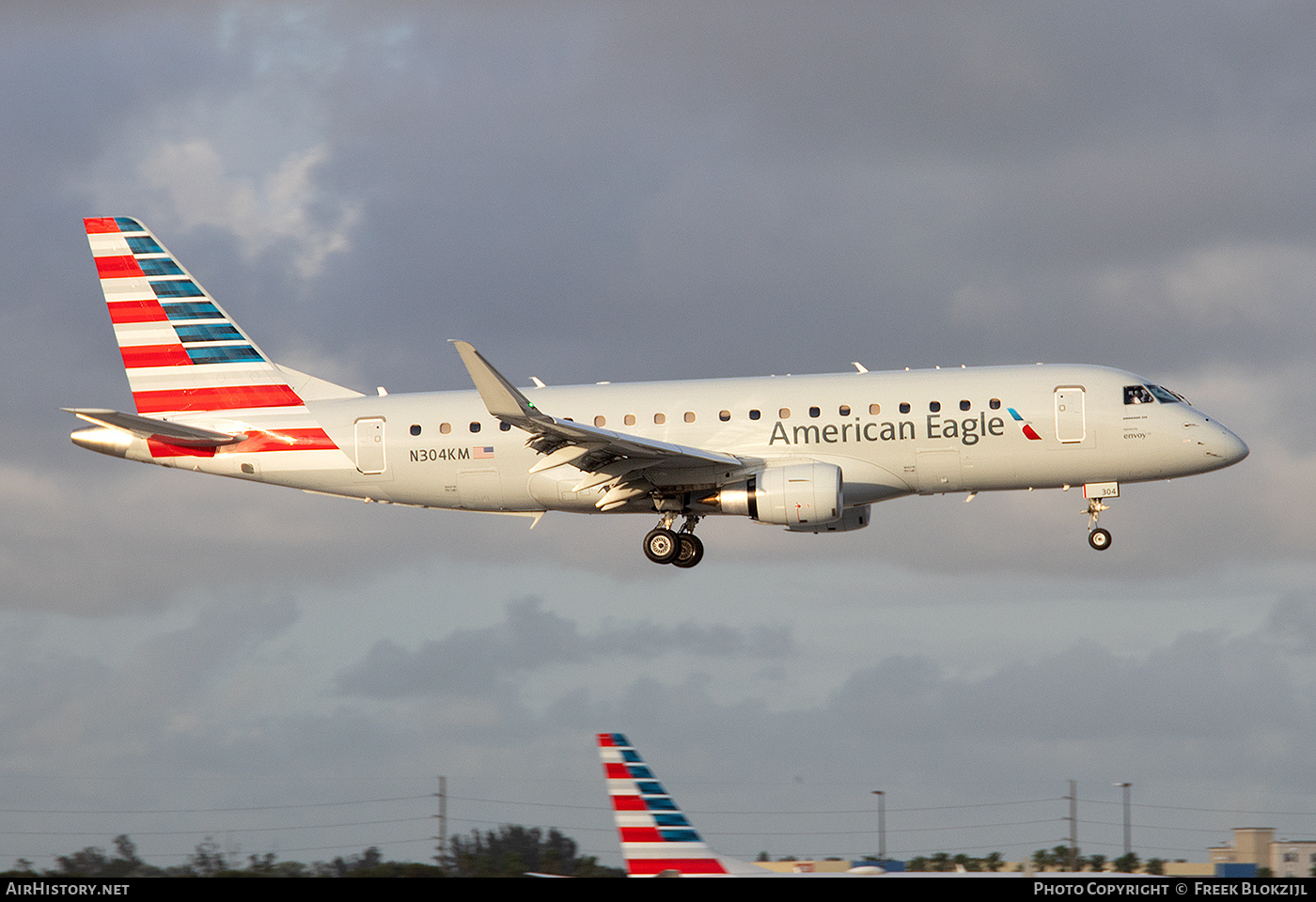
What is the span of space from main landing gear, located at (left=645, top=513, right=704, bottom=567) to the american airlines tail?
9.54 meters

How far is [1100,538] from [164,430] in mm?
26137

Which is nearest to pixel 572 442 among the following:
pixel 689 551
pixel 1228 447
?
pixel 689 551

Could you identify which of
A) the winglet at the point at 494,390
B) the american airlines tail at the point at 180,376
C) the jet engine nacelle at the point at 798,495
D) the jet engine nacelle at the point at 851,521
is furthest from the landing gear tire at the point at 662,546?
the american airlines tail at the point at 180,376

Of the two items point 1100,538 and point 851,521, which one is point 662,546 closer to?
point 851,521

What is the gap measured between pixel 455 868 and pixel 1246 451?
24.0 meters

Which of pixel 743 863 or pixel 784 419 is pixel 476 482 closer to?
pixel 784 419

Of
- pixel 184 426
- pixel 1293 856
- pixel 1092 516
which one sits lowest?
pixel 1293 856

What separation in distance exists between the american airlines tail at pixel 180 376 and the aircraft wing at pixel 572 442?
752 centimetres

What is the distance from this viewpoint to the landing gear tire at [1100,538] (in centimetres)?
4169

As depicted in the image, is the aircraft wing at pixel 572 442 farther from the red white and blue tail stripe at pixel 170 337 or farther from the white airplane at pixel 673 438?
the red white and blue tail stripe at pixel 170 337

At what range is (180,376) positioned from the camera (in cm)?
4703

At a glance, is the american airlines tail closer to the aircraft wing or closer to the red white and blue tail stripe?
the red white and blue tail stripe

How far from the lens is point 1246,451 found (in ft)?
136
